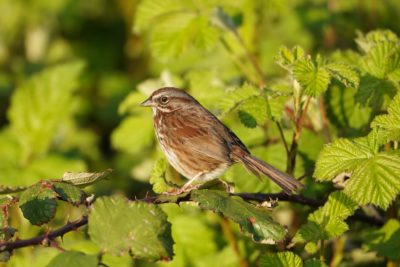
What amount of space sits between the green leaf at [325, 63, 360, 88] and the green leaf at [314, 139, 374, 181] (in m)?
0.29

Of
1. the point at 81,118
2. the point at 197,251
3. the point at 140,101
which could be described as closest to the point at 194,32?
the point at 140,101

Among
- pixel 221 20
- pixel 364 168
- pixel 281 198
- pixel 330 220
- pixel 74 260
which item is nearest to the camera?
pixel 74 260

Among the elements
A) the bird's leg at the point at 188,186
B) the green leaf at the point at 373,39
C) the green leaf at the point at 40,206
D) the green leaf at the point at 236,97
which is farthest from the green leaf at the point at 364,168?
the green leaf at the point at 40,206

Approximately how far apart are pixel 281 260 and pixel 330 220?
38 cm

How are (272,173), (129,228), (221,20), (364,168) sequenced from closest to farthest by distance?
(129,228), (364,168), (272,173), (221,20)

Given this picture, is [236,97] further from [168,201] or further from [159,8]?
[159,8]

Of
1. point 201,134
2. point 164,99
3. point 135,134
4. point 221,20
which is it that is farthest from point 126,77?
point 201,134

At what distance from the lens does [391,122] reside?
3.74 metres

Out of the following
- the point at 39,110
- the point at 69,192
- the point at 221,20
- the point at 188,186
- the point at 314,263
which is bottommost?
the point at 314,263

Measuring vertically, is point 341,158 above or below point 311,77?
below

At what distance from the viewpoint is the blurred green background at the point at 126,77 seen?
17.9 feet

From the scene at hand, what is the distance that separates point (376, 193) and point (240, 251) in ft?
6.16

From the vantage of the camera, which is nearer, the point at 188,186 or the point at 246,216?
the point at 246,216

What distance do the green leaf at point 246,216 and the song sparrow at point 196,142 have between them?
758 mm
